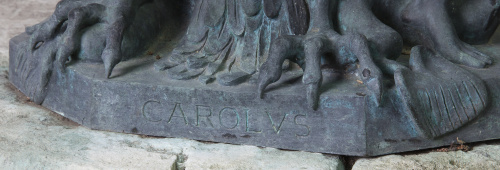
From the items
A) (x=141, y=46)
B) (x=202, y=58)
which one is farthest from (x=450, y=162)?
(x=141, y=46)

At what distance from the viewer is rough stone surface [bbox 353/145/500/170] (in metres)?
2.58

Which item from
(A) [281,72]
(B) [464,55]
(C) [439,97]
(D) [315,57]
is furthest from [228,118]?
(B) [464,55]

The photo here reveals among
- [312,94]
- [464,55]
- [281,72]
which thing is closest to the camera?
[312,94]

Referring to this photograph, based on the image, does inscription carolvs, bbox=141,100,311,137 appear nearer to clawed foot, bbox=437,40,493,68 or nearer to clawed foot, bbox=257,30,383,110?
clawed foot, bbox=257,30,383,110

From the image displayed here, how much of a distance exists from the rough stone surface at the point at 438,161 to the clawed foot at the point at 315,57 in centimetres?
23

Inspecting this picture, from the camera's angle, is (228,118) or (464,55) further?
(464,55)

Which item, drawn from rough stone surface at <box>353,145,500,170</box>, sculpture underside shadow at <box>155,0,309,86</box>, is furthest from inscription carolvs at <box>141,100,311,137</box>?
rough stone surface at <box>353,145,500,170</box>

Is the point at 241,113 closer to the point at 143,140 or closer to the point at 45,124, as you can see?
the point at 143,140

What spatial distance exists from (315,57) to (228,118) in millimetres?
392

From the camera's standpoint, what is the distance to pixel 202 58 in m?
2.96

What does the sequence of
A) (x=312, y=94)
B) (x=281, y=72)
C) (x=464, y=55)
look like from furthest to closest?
(x=464, y=55) → (x=281, y=72) → (x=312, y=94)

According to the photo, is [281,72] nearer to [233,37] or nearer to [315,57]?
[315,57]

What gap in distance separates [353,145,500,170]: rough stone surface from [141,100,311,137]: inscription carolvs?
0.27 metres

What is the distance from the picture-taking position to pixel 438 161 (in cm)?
260
